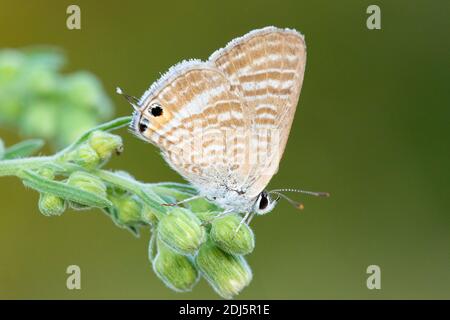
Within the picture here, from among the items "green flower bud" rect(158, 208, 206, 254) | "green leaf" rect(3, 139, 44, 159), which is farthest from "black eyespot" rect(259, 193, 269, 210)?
"green leaf" rect(3, 139, 44, 159)

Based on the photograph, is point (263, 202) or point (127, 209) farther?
point (263, 202)

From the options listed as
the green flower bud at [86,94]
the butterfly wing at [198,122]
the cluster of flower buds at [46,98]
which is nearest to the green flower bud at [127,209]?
the butterfly wing at [198,122]

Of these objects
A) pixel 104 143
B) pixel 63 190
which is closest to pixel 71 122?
pixel 104 143

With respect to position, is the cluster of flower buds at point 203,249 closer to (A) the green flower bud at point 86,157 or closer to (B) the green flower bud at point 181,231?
(B) the green flower bud at point 181,231

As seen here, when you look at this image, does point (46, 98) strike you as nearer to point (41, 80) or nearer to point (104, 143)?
point (41, 80)

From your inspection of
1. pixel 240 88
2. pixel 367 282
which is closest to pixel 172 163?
pixel 240 88

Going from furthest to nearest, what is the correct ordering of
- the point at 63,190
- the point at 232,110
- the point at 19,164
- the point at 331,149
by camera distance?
the point at 331,149, the point at 232,110, the point at 19,164, the point at 63,190
